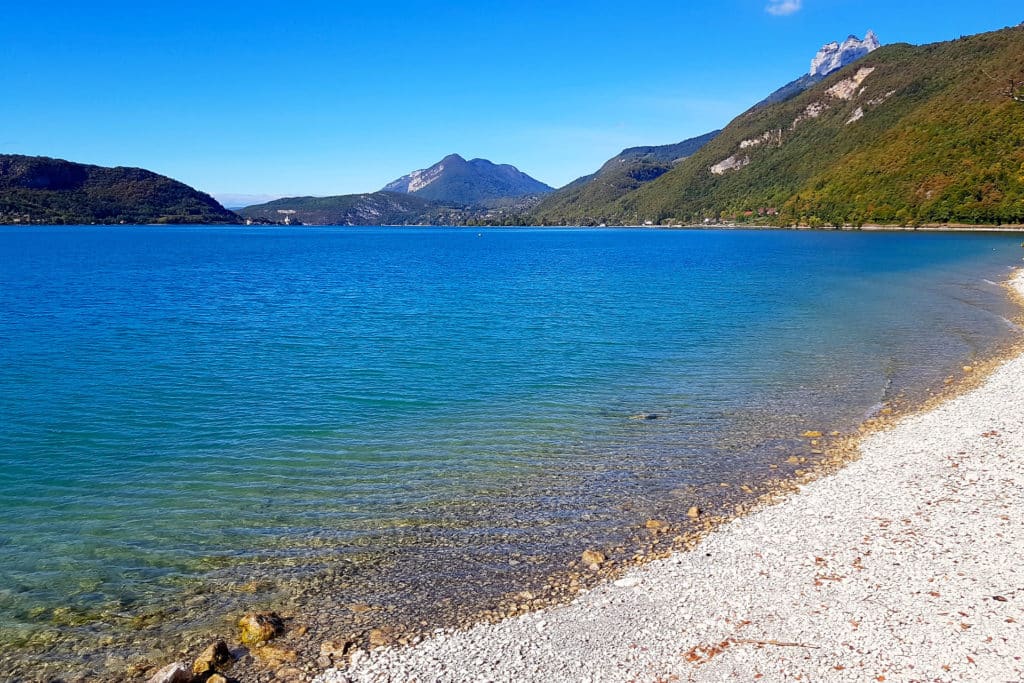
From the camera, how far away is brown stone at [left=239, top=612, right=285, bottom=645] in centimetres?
927

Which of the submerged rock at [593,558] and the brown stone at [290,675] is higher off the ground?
the brown stone at [290,675]

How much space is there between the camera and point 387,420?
793 inches

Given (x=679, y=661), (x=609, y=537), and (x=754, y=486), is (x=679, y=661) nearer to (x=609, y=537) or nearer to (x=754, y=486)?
(x=609, y=537)

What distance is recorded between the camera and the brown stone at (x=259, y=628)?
927 centimetres

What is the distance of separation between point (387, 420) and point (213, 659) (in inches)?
460

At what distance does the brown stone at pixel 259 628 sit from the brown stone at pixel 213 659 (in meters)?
0.41

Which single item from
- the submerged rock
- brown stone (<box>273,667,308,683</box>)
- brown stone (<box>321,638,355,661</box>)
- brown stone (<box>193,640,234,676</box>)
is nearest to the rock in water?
brown stone (<box>193,640,234,676</box>)

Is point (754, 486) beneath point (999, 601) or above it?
beneath

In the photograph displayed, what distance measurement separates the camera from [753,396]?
894 inches

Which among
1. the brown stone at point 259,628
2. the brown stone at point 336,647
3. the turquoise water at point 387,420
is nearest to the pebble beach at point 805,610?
the brown stone at point 336,647

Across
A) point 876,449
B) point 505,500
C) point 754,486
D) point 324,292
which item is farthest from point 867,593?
point 324,292

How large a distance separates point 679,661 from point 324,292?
2155 inches

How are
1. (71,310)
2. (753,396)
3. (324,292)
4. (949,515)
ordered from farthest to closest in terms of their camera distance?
(324,292) < (71,310) < (753,396) < (949,515)

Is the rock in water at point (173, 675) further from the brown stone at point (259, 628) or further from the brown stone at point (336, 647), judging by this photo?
the brown stone at point (336, 647)
